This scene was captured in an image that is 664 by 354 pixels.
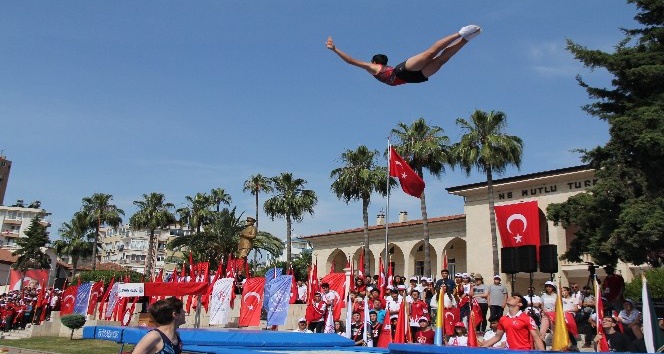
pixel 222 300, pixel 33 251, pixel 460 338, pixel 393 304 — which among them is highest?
pixel 33 251

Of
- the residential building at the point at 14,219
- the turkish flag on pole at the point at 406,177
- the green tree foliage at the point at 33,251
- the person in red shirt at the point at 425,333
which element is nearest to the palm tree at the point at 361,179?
the turkish flag on pole at the point at 406,177

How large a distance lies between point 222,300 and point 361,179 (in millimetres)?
24412

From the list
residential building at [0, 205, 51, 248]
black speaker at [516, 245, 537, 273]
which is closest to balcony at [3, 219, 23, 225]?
residential building at [0, 205, 51, 248]

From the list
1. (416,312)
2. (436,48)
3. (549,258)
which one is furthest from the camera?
(549,258)

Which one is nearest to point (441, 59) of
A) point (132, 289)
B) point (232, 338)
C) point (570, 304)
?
point (232, 338)

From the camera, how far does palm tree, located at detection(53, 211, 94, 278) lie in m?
71.8

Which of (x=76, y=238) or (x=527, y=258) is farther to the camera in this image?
(x=76, y=238)

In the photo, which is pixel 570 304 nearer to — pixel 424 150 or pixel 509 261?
pixel 509 261

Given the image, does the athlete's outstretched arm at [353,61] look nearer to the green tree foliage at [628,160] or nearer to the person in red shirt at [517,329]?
the person in red shirt at [517,329]

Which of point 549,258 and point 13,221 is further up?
point 13,221

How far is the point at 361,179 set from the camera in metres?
44.0

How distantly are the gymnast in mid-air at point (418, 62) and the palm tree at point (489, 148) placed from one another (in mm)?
27366

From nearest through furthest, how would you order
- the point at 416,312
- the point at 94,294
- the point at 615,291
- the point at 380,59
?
the point at 380,59 < the point at 416,312 < the point at 615,291 < the point at 94,294

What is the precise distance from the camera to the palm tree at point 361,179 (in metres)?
43.6
